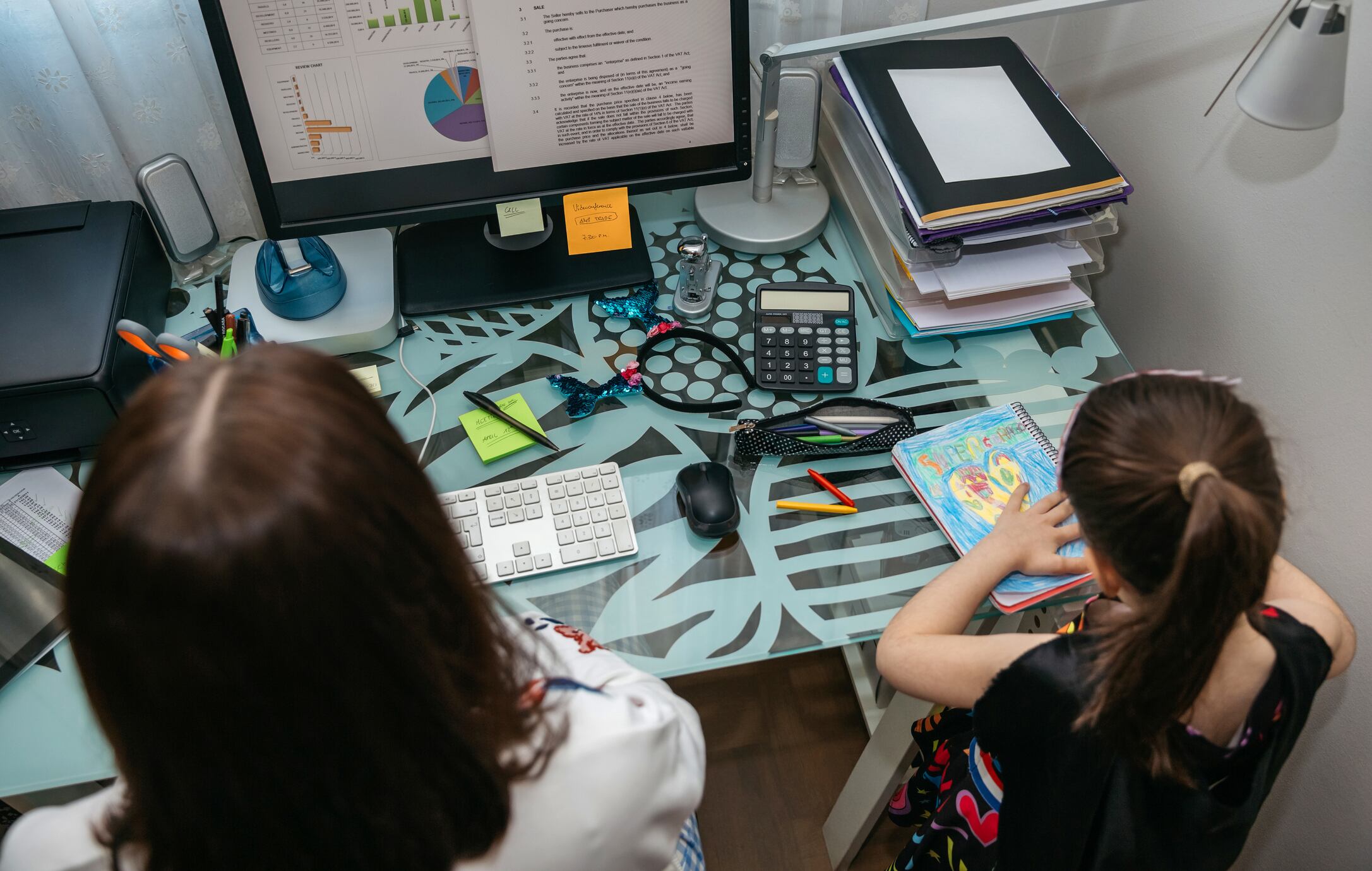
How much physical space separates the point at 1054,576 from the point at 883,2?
32.5 inches

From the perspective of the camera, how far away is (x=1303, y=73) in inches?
29.8

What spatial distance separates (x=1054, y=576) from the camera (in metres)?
0.91

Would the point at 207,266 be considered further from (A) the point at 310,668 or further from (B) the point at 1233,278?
(B) the point at 1233,278

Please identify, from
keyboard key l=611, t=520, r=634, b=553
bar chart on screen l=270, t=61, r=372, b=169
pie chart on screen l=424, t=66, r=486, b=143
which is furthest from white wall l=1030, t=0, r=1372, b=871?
bar chart on screen l=270, t=61, r=372, b=169

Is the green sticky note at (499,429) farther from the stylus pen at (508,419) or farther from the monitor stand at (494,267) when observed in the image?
the monitor stand at (494,267)

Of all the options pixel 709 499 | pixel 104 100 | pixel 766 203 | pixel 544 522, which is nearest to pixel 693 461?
pixel 709 499

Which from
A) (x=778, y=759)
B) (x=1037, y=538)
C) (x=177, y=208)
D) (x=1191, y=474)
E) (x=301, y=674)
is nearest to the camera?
(x=301, y=674)

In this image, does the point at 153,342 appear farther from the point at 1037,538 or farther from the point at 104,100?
the point at 1037,538

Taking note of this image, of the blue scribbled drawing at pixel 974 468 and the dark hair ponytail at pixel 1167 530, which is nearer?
the dark hair ponytail at pixel 1167 530

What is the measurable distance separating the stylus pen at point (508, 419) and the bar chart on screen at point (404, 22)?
15.9 inches

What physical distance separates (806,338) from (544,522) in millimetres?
413

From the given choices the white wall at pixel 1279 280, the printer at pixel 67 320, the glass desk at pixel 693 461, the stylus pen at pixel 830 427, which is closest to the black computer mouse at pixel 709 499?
the glass desk at pixel 693 461

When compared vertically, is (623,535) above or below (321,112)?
below

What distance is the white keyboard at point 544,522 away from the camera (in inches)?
38.0
